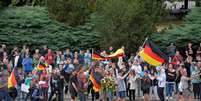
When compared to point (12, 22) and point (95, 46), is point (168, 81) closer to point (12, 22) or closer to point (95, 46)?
point (95, 46)

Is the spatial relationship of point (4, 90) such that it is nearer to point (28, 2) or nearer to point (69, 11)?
point (69, 11)

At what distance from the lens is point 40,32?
36875mm

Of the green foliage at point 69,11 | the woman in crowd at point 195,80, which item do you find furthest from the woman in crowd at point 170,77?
the green foliage at point 69,11

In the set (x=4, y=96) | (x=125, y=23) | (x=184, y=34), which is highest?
(x=125, y=23)


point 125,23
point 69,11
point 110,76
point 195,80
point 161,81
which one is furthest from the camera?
point 69,11

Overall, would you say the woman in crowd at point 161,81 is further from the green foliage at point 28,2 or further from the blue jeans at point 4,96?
the green foliage at point 28,2

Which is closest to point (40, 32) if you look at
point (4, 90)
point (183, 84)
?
point (4, 90)

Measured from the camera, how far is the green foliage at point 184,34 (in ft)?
116

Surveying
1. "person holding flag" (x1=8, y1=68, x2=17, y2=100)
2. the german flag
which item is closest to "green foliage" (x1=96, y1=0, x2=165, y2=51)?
the german flag

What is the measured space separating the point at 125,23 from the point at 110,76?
10.3 m

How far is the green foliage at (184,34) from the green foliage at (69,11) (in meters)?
4.79

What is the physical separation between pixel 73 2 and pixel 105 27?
3497 millimetres

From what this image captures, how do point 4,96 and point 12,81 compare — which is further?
point 12,81

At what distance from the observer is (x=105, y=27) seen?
3462cm
